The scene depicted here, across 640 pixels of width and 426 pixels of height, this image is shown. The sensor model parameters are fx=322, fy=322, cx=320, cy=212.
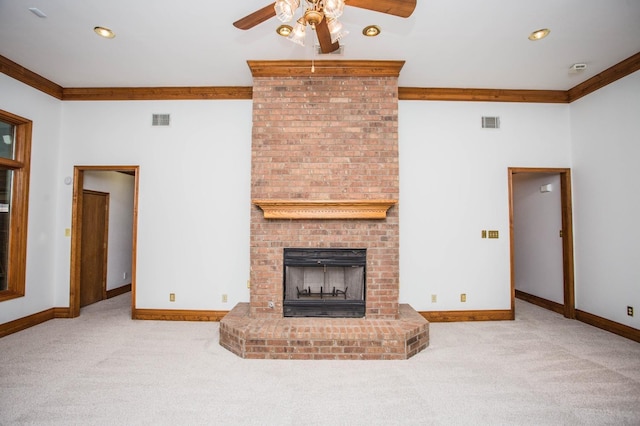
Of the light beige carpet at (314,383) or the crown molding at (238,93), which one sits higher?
the crown molding at (238,93)

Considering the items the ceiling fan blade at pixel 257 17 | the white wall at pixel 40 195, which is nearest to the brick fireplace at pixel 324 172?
the ceiling fan blade at pixel 257 17

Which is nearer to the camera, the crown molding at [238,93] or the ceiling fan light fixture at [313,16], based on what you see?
the ceiling fan light fixture at [313,16]

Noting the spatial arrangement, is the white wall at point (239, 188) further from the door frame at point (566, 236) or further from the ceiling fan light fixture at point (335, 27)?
the ceiling fan light fixture at point (335, 27)

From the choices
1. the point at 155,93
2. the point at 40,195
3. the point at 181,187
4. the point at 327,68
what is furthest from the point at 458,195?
the point at 40,195

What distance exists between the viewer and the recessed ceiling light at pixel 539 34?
300 centimetres

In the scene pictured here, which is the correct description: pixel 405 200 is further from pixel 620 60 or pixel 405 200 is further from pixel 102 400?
pixel 102 400

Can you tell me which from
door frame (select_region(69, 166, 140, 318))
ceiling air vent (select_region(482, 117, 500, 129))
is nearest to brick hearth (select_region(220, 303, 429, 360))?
door frame (select_region(69, 166, 140, 318))

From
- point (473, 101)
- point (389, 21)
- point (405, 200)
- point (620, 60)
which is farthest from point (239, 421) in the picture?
point (620, 60)

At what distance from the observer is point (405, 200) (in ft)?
14.0

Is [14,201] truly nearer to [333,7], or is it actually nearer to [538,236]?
[333,7]

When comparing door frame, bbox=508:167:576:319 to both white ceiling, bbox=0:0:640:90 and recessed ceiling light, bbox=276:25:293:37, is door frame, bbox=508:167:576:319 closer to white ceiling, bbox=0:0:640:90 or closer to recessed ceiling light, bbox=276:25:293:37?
white ceiling, bbox=0:0:640:90

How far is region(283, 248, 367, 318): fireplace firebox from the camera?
349 cm

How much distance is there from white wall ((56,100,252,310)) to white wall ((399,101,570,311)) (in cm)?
216

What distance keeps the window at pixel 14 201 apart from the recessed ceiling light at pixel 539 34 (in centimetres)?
562
